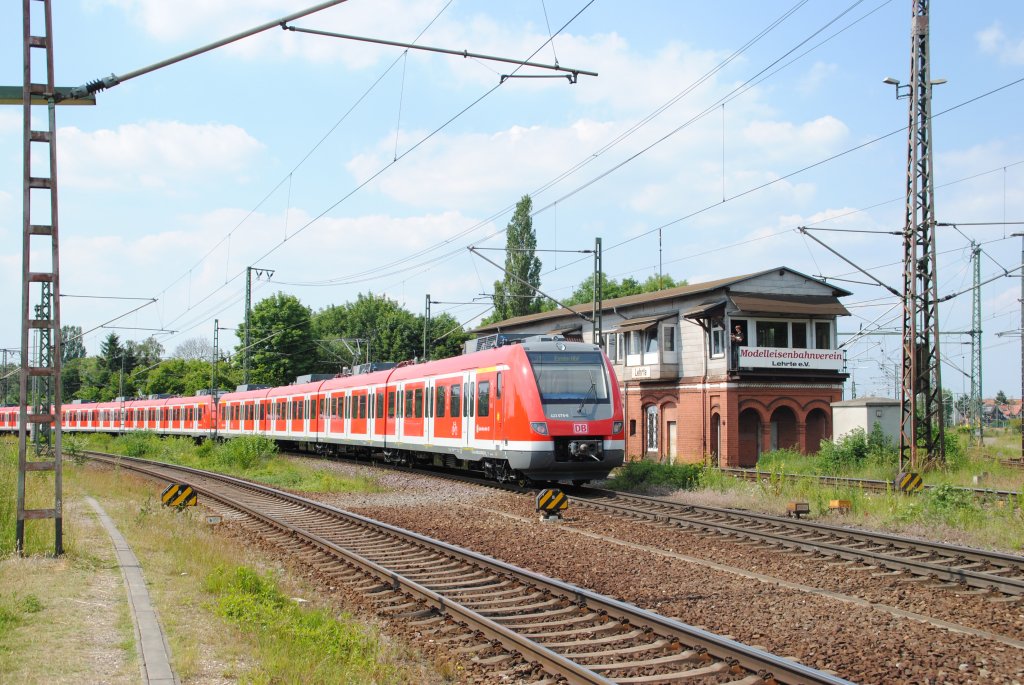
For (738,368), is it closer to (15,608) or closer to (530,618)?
(530,618)

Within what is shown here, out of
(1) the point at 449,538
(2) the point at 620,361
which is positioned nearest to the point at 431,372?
(1) the point at 449,538

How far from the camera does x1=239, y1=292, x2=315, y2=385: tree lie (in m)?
77.6

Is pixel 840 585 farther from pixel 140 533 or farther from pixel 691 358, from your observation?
pixel 691 358

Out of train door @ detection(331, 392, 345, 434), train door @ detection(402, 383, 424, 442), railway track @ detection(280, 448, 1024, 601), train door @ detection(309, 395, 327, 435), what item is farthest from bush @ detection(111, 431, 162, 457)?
railway track @ detection(280, 448, 1024, 601)

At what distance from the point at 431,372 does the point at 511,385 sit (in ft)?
19.3

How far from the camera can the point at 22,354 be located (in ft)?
33.0

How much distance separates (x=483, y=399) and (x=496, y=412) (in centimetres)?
93

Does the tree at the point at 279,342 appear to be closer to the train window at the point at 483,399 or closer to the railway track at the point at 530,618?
the train window at the point at 483,399

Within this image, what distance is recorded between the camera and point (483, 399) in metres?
20.9

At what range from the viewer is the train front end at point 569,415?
18594 millimetres

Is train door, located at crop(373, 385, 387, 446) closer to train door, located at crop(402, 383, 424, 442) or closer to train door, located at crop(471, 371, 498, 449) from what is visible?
train door, located at crop(402, 383, 424, 442)

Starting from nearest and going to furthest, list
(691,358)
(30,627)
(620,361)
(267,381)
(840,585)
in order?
(30,627), (840,585), (691,358), (620,361), (267,381)

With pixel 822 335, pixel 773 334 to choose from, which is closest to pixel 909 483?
pixel 773 334

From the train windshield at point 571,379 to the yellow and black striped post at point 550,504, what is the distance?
326 cm
